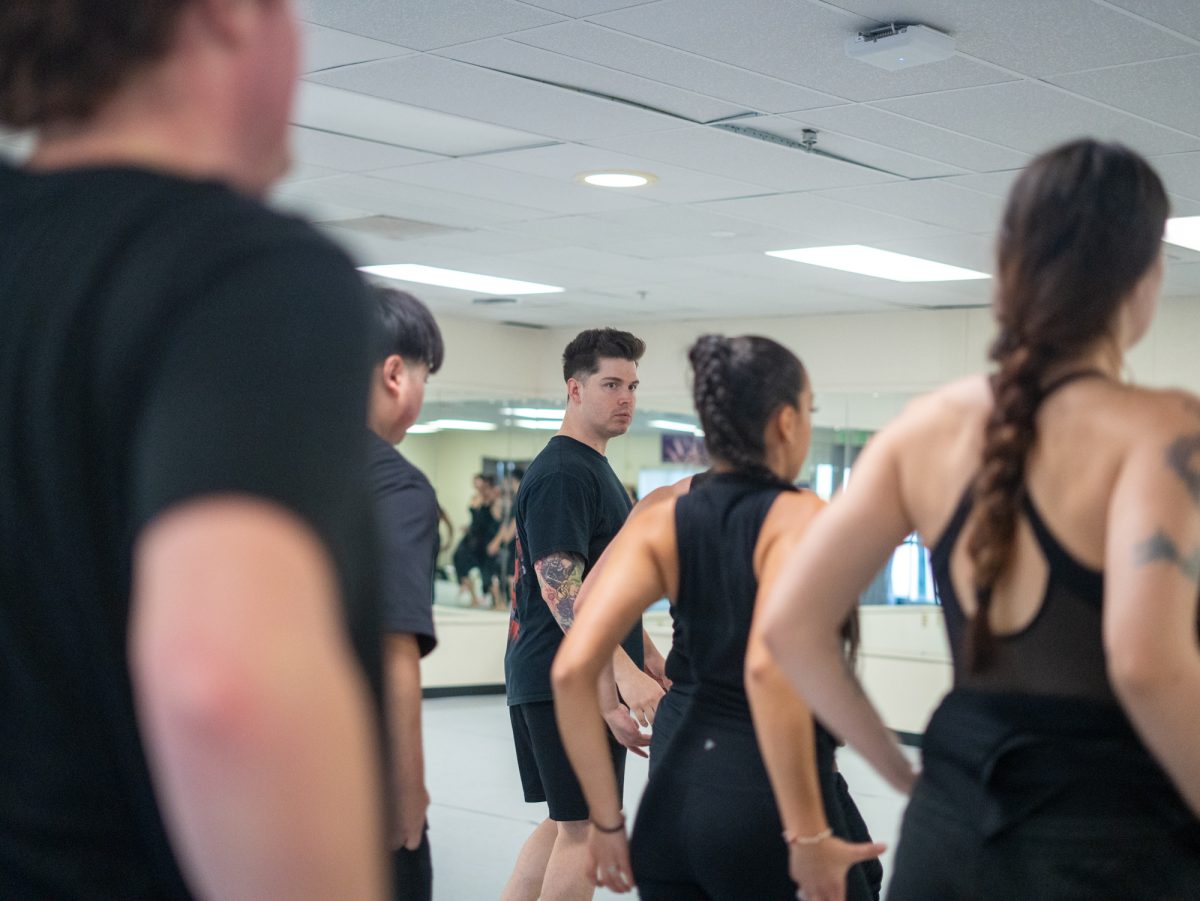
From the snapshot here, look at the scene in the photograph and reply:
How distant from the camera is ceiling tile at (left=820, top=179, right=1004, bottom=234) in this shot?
246 inches

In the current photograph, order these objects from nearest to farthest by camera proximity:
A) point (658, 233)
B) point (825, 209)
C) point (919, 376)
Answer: point (825, 209), point (658, 233), point (919, 376)

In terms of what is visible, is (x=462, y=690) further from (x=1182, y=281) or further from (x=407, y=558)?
(x=407, y=558)

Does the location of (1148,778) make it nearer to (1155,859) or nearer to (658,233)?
(1155,859)

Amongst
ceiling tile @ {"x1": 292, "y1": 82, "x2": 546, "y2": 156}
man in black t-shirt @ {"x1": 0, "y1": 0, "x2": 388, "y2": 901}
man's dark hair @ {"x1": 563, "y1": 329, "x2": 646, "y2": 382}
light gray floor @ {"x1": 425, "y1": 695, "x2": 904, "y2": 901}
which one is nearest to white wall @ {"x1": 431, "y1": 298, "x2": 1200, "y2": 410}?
light gray floor @ {"x1": 425, "y1": 695, "x2": 904, "y2": 901}

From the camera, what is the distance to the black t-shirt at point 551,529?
4121 mm

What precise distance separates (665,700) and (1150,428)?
1432mm

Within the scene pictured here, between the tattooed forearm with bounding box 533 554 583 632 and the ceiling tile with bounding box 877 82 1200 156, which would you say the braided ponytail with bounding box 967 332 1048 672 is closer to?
the tattooed forearm with bounding box 533 554 583 632

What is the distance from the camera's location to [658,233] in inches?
298

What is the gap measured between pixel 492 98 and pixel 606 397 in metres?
1.19

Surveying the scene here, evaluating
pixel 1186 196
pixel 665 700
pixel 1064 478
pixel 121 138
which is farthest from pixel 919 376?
pixel 121 138

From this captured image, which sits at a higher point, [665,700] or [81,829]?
[81,829]

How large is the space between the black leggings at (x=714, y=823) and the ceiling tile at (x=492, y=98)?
2.67 meters

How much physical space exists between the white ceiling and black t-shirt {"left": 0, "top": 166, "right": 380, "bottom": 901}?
1564 millimetres

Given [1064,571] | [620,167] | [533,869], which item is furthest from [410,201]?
[1064,571]
